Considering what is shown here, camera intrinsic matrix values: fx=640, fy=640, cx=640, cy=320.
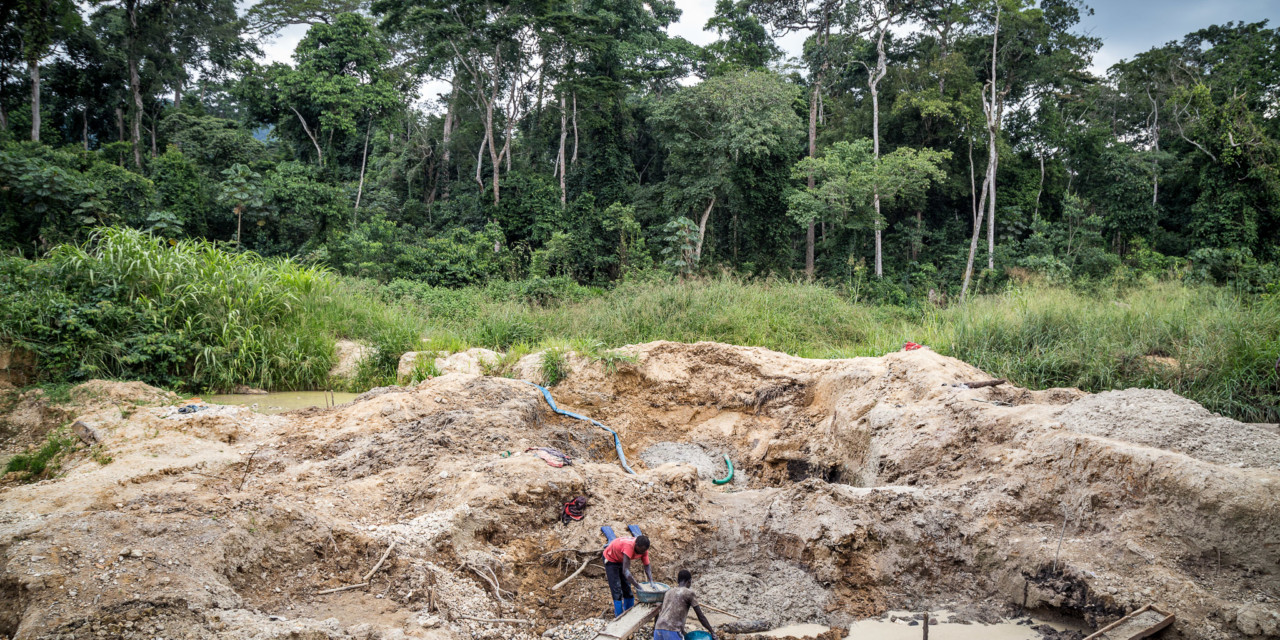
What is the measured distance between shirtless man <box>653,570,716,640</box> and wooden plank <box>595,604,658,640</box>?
9 centimetres

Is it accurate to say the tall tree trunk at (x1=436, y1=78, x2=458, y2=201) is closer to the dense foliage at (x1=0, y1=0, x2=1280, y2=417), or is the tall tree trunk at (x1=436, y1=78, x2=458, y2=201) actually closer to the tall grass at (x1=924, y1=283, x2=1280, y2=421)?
the dense foliage at (x1=0, y1=0, x2=1280, y2=417)

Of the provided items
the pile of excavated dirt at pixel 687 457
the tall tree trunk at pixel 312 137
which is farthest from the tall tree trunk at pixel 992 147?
the tall tree trunk at pixel 312 137

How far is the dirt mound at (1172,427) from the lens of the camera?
3314 mm

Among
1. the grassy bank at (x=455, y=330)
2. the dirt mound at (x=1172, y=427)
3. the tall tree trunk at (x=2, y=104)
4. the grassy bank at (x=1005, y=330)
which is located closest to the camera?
the dirt mound at (x=1172, y=427)

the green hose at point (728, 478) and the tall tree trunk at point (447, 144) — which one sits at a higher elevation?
the tall tree trunk at point (447, 144)

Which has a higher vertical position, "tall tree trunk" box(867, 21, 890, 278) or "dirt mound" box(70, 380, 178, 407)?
"tall tree trunk" box(867, 21, 890, 278)

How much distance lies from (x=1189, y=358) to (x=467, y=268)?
14.0 m

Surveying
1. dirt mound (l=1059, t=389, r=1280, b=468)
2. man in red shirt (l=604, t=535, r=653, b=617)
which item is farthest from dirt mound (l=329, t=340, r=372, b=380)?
dirt mound (l=1059, t=389, r=1280, b=468)

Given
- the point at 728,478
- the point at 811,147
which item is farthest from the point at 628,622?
the point at 811,147

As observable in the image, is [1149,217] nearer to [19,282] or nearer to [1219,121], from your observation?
[1219,121]

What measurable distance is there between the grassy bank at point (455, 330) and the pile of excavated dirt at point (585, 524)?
4.72 ft

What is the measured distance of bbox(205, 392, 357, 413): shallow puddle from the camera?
628 cm

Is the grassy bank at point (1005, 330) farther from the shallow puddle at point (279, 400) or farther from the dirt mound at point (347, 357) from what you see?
the shallow puddle at point (279, 400)

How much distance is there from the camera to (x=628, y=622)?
2.97 metres
